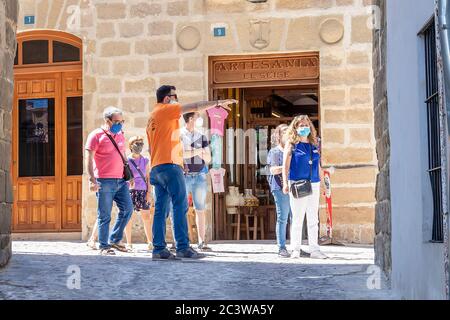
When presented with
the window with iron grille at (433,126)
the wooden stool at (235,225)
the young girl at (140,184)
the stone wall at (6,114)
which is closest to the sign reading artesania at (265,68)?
the wooden stool at (235,225)

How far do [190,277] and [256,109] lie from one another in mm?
8324

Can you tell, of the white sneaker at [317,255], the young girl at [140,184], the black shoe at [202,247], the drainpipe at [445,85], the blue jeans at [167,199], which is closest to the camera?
the drainpipe at [445,85]

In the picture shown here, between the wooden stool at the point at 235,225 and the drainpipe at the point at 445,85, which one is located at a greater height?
the drainpipe at the point at 445,85

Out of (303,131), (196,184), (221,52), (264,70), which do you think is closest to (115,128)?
(196,184)

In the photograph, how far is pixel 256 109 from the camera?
1636 cm

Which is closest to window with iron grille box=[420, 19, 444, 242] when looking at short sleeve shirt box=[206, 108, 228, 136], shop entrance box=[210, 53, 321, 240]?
short sleeve shirt box=[206, 108, 228, 136]

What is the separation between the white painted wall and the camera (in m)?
6.17

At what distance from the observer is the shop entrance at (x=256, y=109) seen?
47.8 feet

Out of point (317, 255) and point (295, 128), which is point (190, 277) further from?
point (295, 128)

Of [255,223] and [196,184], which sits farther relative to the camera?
[255,223]

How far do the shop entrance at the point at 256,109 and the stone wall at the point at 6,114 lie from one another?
5.80 meters

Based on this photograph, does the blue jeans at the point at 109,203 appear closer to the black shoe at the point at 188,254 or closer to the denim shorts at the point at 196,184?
the denim shorts at the point at 196,184

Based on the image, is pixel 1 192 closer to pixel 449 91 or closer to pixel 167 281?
pixel 167 281

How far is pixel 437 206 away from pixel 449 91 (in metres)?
1.49
